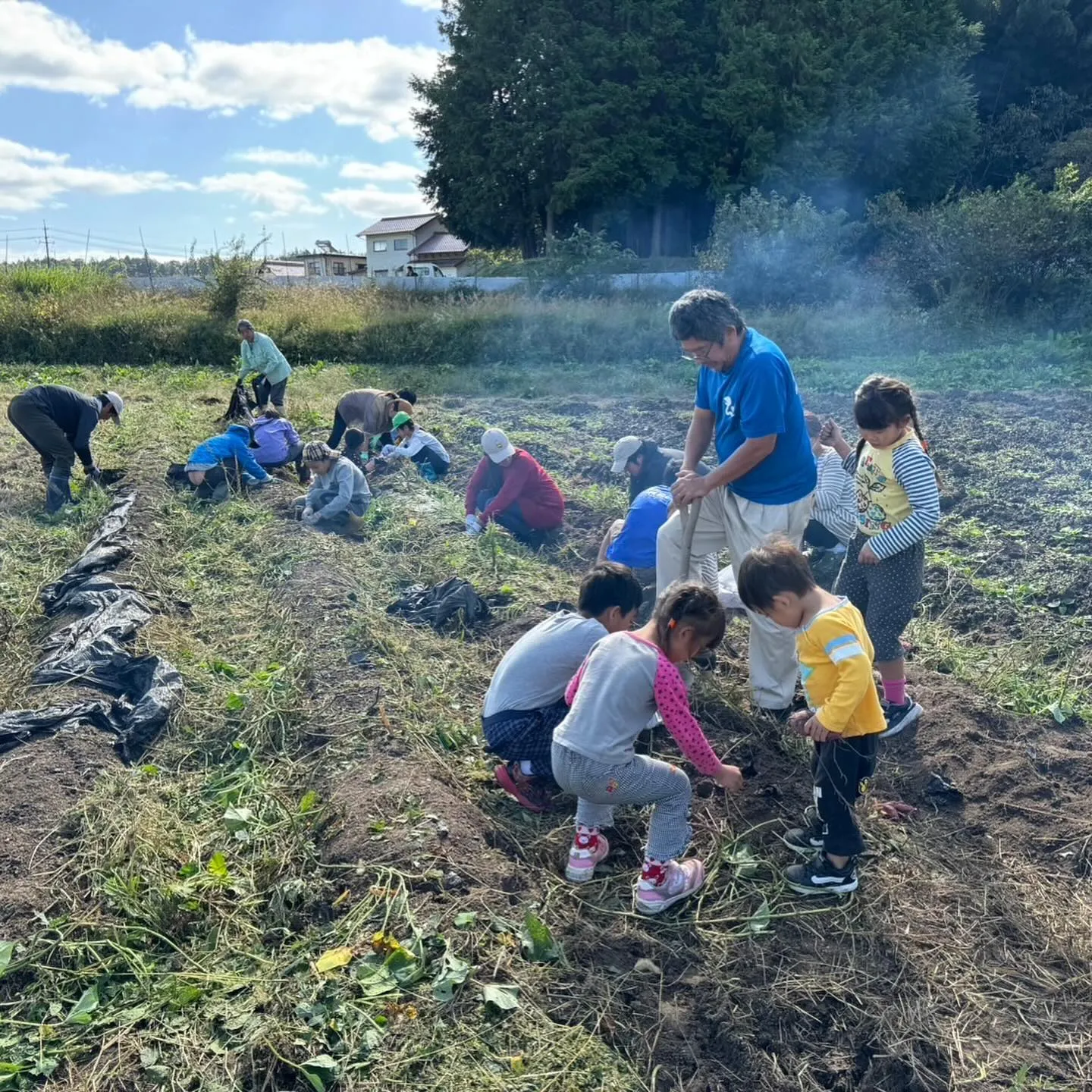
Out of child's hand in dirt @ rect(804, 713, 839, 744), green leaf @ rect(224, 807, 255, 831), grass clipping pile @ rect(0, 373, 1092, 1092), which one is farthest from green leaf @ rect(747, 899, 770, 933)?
green leaf @ rect(224, 807, 255, 831)

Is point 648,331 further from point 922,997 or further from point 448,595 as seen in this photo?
point 922,997

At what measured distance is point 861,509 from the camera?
381 centimetres

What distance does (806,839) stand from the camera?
3.17 metres

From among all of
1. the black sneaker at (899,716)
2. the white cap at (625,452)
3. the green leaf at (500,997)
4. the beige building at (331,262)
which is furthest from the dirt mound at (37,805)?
the beige building at (331,262)

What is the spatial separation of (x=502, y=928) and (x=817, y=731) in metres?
1.14

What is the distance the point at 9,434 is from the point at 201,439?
280cm

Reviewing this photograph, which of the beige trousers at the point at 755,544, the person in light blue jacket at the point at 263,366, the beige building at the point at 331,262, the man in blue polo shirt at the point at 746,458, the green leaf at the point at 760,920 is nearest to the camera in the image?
the green leaf at the point at 760,920

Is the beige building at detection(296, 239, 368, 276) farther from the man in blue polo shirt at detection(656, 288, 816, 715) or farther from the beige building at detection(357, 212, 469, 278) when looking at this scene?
the man in blue polo shirt at detection(656, 288, 816, 715)

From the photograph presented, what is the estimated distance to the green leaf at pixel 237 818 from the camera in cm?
338

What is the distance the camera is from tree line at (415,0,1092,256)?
26531 mm

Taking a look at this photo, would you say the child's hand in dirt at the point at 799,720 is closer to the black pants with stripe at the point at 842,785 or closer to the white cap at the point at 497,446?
the black pants with stripe at the point at 842,785

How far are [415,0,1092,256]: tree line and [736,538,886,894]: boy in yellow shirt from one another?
2622 centimetres

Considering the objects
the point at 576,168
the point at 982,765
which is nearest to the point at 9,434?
the point at 982,765

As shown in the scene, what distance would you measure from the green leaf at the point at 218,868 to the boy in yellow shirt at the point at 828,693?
1891mm
